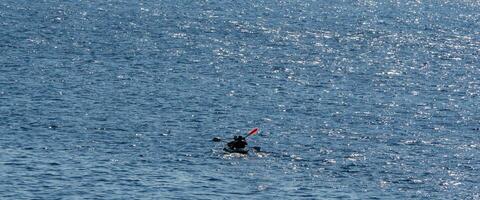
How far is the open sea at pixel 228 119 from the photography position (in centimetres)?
10731

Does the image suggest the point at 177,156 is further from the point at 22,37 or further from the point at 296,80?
the point at 22,37

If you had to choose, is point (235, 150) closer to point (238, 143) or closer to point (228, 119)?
point (238, 143)

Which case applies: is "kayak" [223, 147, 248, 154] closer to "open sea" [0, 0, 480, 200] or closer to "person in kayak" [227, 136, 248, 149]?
"person in kayak" [227, 136, 248, 149]

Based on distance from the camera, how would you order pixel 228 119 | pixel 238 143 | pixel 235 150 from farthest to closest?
pixel 228 119, pixel 235 150, pixel 238 143

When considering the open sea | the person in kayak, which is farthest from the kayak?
the open sea

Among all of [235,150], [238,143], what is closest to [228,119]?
[235,150]

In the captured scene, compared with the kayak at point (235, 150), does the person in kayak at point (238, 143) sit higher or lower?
higher

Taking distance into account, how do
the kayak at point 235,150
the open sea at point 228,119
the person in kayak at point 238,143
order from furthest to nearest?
the kayak at point 235,150 < the person in kayak at point 238,143 < the open sea at point 228,119

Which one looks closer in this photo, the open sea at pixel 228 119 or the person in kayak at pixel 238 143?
the open sea at pixel 228 119

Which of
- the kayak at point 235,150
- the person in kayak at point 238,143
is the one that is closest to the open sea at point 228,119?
the kayak at point 235,150

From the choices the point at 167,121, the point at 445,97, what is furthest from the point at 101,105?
the point at 445,97

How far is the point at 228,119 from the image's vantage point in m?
136

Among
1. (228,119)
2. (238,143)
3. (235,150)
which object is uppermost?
(228,119)

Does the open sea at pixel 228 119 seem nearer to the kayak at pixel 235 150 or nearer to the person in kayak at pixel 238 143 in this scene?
the kayak at pixel 235 150
